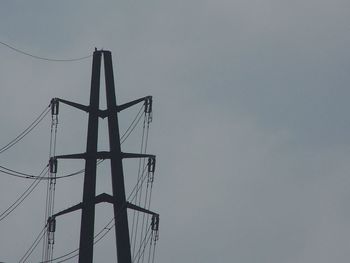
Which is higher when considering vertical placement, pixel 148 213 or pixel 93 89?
pixel 93 89

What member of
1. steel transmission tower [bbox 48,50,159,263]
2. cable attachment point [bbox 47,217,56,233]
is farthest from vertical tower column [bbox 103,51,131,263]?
cable attachment point [bbox 47,217,56,233]

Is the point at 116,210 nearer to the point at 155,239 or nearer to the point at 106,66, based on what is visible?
the point at 155,239

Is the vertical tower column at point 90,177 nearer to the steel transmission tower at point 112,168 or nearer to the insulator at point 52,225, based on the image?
the steel transmission tower at point 112,168

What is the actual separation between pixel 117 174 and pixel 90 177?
161cm

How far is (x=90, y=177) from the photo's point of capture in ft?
258

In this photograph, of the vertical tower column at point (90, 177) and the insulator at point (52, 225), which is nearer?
the vertical tower column at point (90, 177)

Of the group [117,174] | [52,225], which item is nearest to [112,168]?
[117,174]

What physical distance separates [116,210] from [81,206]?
206 cm

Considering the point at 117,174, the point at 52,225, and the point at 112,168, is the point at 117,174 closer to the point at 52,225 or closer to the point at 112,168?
the point at 112,168

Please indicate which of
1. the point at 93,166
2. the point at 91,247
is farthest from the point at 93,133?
the point at 91,247

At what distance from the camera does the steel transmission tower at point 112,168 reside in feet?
255

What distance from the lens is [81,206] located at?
78.2m

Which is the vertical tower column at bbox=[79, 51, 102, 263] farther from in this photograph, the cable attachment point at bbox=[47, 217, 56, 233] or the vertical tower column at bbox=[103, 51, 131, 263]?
the cable attachment point at bbox=[47, 217, 56, 233]

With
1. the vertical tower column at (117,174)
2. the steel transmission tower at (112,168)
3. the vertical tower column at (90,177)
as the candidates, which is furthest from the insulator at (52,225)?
the vertical tower column at (117,174)
